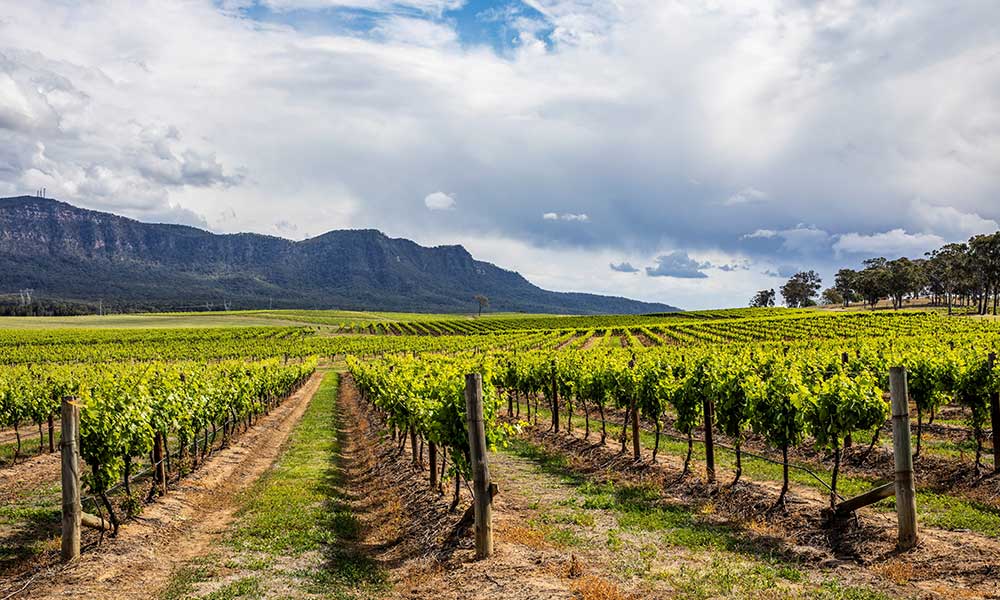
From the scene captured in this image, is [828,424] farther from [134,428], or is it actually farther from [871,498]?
[134,428]

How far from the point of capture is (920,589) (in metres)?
7.68

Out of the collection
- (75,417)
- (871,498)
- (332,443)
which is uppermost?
(75,417)

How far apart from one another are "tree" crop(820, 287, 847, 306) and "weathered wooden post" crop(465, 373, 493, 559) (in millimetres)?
206760

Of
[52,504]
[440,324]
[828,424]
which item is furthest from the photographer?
[440,324]

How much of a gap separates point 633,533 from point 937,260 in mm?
161669

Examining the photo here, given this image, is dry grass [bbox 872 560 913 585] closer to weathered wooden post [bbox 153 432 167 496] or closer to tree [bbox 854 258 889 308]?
weathered wooden post [bbox 153 432 167 496]

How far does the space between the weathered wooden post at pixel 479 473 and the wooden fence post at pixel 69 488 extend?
6382 millimetres

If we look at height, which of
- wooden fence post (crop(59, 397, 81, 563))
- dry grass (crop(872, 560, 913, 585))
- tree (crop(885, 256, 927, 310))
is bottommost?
dry grass (crop(872, 560, 913, 585))

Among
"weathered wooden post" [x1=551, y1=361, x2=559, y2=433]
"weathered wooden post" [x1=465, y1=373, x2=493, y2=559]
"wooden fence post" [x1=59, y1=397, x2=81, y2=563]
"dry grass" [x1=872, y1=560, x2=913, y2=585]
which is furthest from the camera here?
"weathered wooden post" [x1=551, y1=361, x2=559, y2=433]

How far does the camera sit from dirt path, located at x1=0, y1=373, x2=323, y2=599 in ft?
29.2

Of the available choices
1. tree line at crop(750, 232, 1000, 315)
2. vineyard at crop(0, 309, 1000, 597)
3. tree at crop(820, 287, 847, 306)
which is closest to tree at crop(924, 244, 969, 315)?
tree line at crop(750, 232, 1000, 315)

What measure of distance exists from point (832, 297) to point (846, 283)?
1476cm

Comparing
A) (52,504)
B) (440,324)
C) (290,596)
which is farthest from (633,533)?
(440,324)

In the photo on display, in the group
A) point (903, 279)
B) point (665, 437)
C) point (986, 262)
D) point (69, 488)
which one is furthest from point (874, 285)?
point (69, 488)
